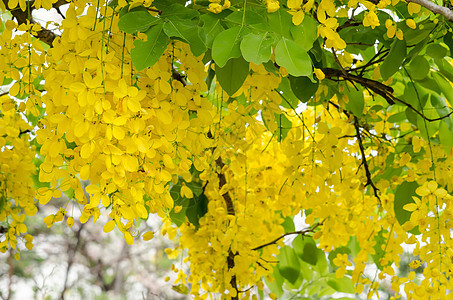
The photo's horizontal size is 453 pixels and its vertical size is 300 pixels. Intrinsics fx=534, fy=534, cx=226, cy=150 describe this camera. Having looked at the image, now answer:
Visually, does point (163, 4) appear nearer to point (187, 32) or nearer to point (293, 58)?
point (187, 32)

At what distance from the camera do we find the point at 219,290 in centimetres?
112

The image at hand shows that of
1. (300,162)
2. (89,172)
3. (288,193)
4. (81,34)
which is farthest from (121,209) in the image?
(288,193)

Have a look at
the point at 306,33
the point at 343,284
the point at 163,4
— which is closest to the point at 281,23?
the point at 306,33

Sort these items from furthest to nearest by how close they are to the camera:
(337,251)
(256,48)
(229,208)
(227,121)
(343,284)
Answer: (343,284), (337,251), (229,208), (227,121), (256,48)

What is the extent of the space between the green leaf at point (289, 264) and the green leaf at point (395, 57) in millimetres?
670

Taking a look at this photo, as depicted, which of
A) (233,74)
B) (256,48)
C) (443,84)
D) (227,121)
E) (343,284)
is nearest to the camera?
(256,48)

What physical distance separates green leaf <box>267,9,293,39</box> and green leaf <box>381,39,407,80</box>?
188 millimetres

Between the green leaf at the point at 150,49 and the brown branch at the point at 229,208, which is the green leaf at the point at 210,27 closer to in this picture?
the green leaf at the point at 150,49

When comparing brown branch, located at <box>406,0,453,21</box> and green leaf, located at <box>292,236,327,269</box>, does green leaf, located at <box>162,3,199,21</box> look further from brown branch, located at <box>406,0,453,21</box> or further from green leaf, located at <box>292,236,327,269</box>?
green leaf, located at <box>292,236,327,269</box>

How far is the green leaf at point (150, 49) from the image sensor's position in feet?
1.92

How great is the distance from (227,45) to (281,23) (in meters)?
0.09

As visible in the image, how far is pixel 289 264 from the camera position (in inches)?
51.8

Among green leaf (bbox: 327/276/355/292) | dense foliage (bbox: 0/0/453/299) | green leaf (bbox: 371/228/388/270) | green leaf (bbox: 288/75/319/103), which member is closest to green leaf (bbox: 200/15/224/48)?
dense foliage (bbox: 0/0/453/299)

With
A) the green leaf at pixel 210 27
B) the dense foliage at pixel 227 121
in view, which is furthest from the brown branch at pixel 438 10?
the green leaf at pixel 210 27
